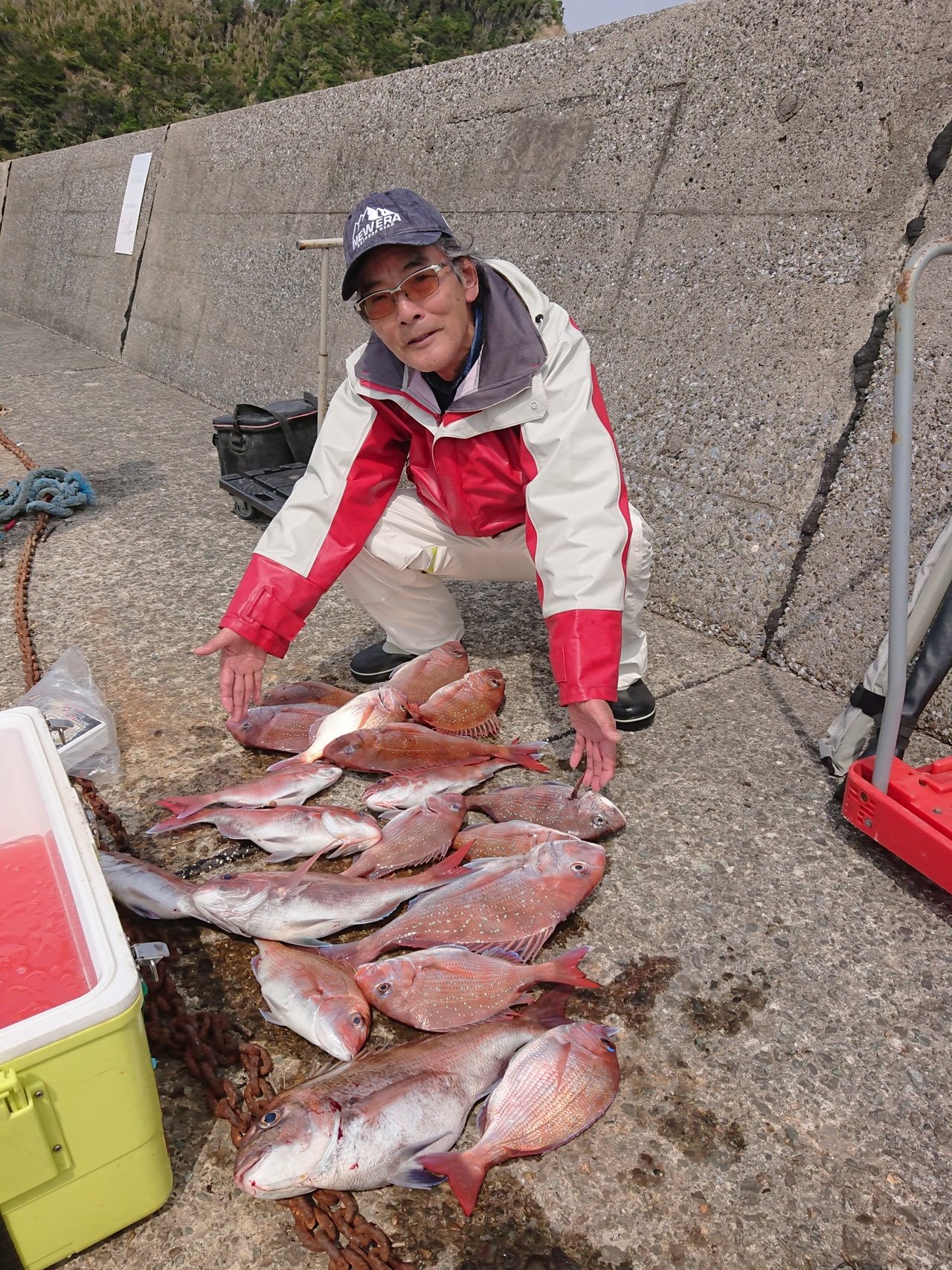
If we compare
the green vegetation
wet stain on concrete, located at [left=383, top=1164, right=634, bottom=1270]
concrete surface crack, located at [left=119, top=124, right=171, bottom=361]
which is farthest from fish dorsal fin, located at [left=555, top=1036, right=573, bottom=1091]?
the green vegetation

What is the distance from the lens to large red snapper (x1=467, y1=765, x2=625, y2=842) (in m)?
2.47

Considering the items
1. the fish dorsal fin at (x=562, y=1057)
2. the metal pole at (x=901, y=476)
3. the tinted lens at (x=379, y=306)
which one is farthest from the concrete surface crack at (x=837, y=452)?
the fish dorsal fin at (x=562, y=1057)

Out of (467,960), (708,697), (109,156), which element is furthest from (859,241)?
(109,156)

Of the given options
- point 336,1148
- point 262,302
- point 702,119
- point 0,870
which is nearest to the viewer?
point 336,1148

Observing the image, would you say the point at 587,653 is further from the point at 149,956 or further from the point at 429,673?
the point at 149,956

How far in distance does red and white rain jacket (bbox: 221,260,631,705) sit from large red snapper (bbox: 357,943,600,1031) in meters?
0.70

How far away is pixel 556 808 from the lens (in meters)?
2.52

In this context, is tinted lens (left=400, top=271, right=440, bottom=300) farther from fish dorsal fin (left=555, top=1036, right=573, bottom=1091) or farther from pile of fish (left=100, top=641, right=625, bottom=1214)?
fish dorsal fin (left=555, top=1036, right=573, bottom=1091)

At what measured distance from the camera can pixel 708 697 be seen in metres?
3.19

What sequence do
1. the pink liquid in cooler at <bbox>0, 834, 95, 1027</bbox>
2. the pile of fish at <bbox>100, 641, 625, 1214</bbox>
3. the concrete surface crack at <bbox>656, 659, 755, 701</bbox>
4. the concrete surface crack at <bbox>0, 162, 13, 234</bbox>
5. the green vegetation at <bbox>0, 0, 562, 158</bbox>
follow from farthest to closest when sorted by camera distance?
the green vegetation at <bbox>0, 0, 562, 158</bbox>, the concrete surface crack at <bbox>0, 162, 13, 234</bbox>, the concrete surface crack at <bbox>656, 659, 755, 701</bbox>, the pile of fish at <bbox>100, 641, 625, 1214</bbox>, the pink liquid in cooler at <bbox>0, 834, 95, 1027</bbox>

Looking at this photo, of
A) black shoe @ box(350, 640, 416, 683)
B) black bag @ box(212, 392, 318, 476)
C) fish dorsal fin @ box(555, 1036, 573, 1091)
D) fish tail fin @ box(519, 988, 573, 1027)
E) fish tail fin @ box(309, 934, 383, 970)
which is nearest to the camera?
fish dorsal fin @ box(555, 1036, 573, 1091)

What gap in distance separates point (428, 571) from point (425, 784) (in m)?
0.88

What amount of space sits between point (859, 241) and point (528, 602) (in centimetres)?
195

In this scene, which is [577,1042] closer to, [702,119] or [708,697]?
[708,697]
